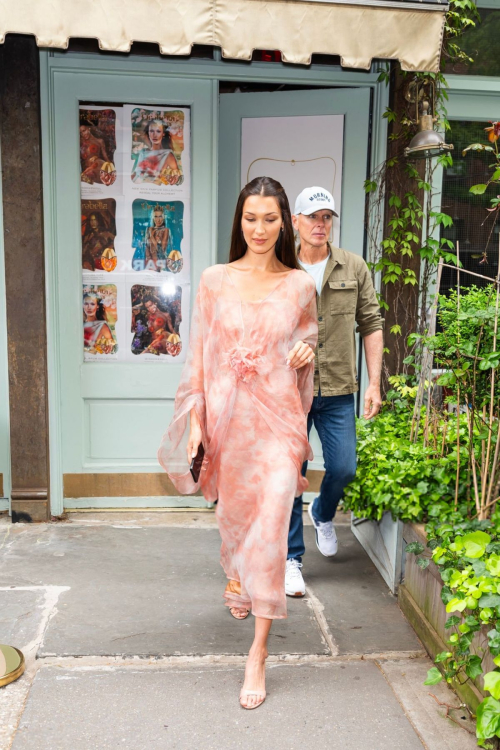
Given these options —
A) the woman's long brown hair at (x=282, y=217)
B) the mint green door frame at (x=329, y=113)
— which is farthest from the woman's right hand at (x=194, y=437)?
the mint green door frame at (x=329, y=113)

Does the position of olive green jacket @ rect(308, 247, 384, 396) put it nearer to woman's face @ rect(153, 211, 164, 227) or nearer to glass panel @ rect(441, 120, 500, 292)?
woman's face @ rect(153, 211, 164, 227)

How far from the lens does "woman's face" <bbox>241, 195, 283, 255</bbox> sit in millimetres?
2930

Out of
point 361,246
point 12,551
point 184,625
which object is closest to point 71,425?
point 12,551

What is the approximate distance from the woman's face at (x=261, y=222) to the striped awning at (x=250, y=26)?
1269 millimetres

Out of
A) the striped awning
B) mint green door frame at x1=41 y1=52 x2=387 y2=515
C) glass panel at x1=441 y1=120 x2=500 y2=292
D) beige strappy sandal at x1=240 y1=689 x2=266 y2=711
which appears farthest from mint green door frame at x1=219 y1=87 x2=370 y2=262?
beige strappy sandal at x1=240 y1=689 x2=266 y2=711

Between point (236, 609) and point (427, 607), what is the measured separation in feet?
2.87

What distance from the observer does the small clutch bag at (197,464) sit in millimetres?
2994

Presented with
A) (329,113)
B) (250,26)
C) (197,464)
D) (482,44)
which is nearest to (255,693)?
(197,464)

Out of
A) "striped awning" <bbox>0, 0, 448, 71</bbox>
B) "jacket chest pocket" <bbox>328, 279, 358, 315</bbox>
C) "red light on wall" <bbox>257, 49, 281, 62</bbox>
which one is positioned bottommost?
"jacket chest pocket" <bbox>328, 279, 358, 315</bbox>

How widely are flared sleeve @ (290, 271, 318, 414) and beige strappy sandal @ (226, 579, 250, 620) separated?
3.18ft

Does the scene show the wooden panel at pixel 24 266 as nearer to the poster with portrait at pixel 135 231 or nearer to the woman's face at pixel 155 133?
the poster with portrait at pixel 135 231

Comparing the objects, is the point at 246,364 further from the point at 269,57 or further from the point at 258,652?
the point at 269,57

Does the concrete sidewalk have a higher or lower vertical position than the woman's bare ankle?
lower

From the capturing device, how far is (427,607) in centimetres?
324
